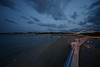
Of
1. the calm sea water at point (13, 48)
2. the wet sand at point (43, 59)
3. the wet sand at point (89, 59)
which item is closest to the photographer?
the wet sand at point (89, 59)

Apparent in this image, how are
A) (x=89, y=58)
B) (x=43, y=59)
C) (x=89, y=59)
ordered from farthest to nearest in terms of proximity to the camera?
(x=43, y=59) < (x=89, y=58) < (x=89, y=59)

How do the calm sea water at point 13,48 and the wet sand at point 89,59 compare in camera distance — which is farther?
the calm sea water at point 13,48

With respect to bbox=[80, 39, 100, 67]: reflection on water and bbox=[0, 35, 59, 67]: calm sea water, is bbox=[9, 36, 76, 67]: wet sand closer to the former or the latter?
bbox=[0, 35, 59, 67]: calm sea water

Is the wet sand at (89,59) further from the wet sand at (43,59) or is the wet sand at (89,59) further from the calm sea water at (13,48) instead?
the calm sea water at (13,48)

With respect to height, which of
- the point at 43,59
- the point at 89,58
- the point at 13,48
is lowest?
the point at 13,48

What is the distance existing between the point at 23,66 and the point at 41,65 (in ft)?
5.22

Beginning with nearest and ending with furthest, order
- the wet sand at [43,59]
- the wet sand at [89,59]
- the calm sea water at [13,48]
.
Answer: the wet sand at [89,59] < the wet sand at [43,59] < the calm sea water at [13,48]

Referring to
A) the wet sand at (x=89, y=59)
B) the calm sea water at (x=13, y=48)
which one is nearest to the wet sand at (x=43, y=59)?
the calm sea water at (x=13, y=48)

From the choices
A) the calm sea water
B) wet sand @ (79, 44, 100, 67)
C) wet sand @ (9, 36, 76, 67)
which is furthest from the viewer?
the calm sea water

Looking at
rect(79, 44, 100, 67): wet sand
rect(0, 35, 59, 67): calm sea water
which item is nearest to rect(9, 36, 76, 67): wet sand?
rect(0, 35, 59, 67): calm sea water

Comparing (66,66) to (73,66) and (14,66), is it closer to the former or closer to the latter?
(73,66)

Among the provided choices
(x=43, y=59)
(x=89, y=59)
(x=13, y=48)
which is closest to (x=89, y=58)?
(x=89, y=59)

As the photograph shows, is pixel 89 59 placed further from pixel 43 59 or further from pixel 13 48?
pixel 13 48

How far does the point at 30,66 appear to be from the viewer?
149 inches
